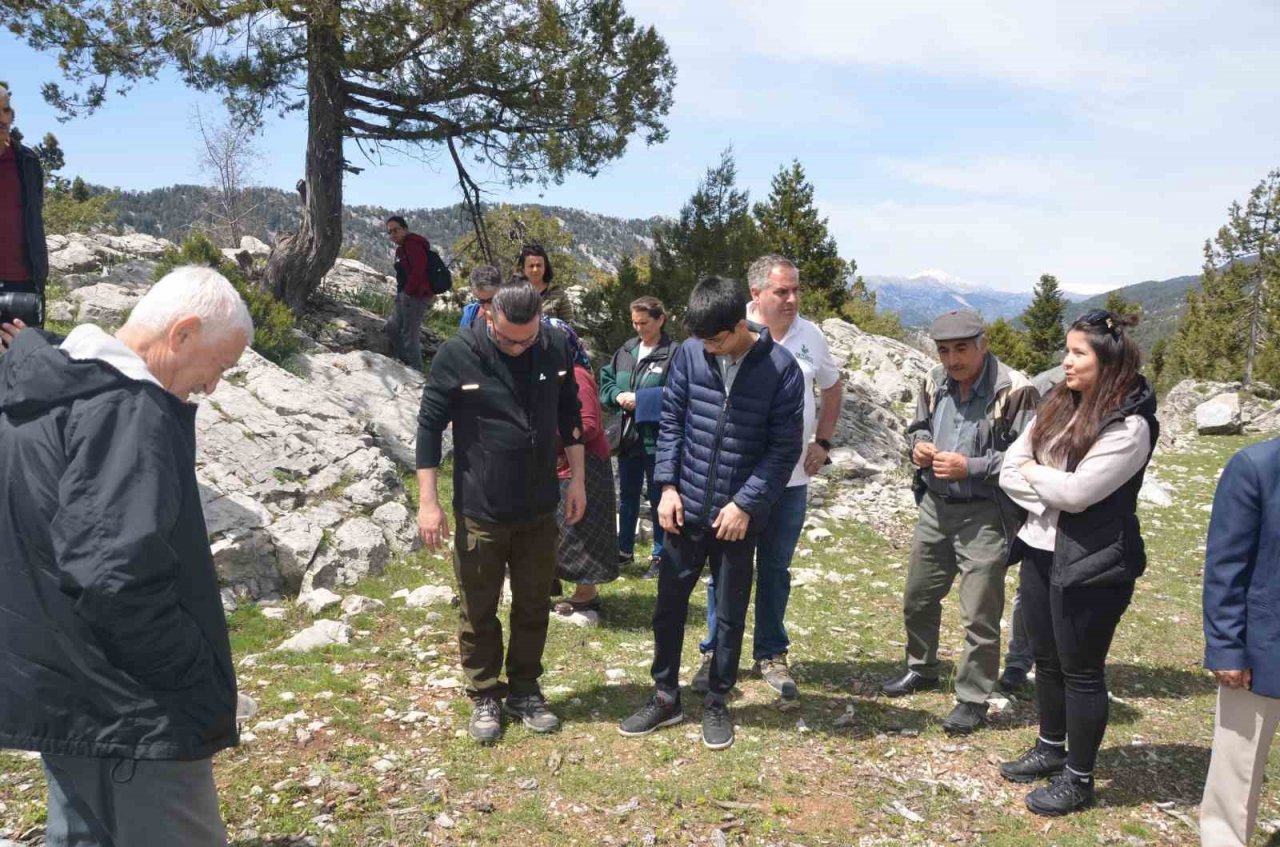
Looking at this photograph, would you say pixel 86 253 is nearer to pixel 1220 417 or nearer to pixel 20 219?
pixel 20 219

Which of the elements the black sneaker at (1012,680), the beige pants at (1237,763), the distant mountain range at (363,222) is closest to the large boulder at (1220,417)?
the black sneaker at (1012,680)

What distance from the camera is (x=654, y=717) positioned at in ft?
13.8

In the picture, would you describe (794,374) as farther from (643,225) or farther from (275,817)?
(643,225)

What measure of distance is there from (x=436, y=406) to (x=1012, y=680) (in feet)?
12.4

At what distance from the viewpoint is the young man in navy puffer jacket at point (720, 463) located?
12.7ft

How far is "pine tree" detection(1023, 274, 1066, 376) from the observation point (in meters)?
42.4

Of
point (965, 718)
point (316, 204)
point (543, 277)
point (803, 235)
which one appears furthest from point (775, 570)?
point (803, 235)

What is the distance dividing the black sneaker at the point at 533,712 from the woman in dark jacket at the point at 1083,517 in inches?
89.5

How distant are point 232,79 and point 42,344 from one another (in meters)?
8.62

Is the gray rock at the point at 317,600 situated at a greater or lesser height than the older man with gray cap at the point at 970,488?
lesser

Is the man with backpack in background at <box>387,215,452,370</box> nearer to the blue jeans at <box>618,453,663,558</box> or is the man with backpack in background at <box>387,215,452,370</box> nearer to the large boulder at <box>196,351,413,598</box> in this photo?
the large boulder at <box>196,351,413,598</box>

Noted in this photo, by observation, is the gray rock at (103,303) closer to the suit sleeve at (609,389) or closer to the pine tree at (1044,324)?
the suit sleeve at (609,389)

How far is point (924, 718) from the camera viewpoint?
4.46m

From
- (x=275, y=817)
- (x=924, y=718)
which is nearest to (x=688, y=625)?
(x=924, y=718)
